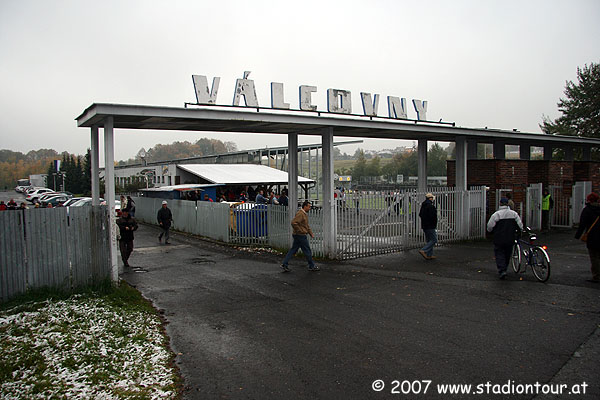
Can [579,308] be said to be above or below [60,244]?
below

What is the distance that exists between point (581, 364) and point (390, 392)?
244 cm

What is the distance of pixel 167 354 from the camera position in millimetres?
5707

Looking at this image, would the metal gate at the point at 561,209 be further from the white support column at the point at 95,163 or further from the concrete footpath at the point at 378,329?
the white support column at the point at 95,163

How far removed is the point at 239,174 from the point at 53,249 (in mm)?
27012

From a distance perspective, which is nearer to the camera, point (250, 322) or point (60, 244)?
point (250, 322)

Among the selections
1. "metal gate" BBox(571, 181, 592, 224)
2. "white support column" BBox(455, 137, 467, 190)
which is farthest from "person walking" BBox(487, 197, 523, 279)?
"metal gate" BBox(571, 181, 592, 224)

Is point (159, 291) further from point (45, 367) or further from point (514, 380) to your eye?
point (514, 380)

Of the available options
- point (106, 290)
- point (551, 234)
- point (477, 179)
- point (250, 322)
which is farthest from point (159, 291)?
point (551, 234)

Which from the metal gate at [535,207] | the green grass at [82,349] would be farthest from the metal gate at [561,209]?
the green grass at [82,349]

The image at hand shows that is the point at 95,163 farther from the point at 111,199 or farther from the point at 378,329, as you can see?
the point at 378,329

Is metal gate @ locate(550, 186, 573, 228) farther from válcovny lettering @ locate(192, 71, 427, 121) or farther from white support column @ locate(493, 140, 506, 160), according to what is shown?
válcovny lettering @ locate(192, 71, 427, 121)

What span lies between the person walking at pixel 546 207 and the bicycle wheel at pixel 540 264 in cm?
1069

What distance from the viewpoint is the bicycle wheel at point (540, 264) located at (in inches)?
360

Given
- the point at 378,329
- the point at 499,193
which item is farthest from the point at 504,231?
the point at 499,193
